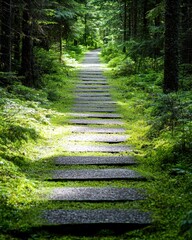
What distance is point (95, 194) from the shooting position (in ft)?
17.7

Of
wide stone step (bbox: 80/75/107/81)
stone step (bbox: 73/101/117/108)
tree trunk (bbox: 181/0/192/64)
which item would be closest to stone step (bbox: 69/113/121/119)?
stone step (bbox: 73/101/117/108)

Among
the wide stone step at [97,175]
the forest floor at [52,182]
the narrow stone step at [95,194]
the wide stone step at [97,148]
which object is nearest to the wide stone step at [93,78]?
the forest floor at [52,182]

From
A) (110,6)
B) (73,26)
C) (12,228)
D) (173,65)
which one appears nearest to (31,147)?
(12,228)

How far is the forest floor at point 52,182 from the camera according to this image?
174 inches

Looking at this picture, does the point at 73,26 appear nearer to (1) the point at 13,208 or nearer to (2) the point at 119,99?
(2) the point at 119,99

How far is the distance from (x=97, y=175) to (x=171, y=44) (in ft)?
20.3

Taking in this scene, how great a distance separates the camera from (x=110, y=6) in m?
36.2

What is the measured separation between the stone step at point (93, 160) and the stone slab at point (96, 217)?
6.56 ft

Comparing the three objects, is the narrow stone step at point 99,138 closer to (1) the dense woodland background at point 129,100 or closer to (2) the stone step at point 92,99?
(1) the dense woodland background at point 129,100

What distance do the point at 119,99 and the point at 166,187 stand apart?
29.9 ft

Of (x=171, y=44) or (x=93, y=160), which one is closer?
(x=93, y=160)

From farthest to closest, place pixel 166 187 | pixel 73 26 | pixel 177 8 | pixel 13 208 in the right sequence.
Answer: pixel 73 26, pixel 177 8, pixel 166 187, pixel 13 208

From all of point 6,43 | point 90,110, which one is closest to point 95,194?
point 90,110

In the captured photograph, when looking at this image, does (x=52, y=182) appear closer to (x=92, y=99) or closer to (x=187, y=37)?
(x=92, y=99)
